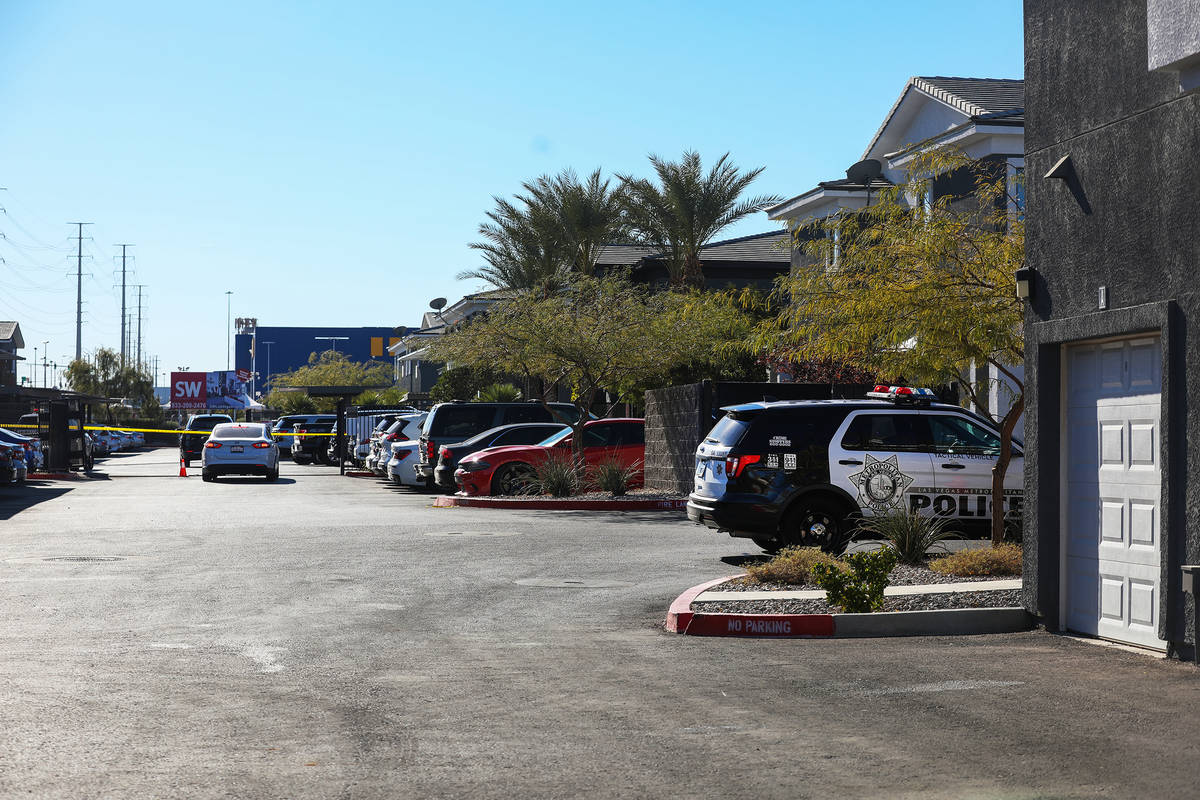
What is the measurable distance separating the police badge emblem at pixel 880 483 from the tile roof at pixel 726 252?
Result: 32.9 meters

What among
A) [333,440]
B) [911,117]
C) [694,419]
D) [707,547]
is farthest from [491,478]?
[333,440]

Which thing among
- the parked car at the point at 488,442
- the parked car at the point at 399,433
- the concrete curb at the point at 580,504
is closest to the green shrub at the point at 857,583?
the concrete curb at the point at 580,504

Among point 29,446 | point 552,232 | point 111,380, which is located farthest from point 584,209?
point 111,380

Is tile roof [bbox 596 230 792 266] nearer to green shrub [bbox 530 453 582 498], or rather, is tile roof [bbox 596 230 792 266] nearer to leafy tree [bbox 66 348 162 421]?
green shrub [bbox 530 453 582 498]

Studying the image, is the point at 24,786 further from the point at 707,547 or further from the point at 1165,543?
the point at 707,547

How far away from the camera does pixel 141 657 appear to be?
30.6ft

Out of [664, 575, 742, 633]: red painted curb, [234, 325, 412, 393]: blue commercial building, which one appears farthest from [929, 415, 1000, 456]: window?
[234, 325, 412, 393]: blue commercial building

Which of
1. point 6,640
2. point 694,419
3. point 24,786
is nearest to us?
point 24,786

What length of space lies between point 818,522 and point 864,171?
73.8 feet

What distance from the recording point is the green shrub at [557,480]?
25.5 metres

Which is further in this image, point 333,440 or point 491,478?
point 333,440

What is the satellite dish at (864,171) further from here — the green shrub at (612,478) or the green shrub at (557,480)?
the green shrub at (557,480)

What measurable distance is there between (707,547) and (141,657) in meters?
9.37

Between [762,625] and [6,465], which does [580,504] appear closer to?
[762,625]
